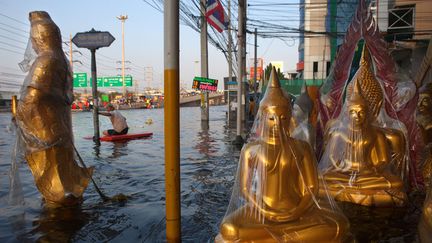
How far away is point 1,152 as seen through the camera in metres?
10.6

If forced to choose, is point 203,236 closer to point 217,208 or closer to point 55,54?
point 217,208

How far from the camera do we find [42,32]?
470 cm

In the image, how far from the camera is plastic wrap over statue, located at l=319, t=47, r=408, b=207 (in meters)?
4.54

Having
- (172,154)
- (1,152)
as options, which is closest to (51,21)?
(172,154)

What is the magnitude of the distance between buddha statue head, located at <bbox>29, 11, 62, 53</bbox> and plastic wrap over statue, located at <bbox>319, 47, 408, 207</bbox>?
369 cm

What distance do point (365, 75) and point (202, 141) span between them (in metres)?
7.98

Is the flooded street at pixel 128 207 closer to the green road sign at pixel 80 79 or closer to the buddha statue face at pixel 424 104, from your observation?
the buddha statue face at pixel 424 104

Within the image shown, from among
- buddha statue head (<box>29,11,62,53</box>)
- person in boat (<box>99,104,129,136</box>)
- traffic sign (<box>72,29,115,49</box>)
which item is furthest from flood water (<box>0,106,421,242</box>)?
person in boat (<box>99,104,129,136</box>)

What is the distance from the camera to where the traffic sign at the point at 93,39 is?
9.97 meters

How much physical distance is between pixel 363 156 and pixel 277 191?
2.05 m

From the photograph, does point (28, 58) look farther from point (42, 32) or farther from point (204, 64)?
point (204, 64)

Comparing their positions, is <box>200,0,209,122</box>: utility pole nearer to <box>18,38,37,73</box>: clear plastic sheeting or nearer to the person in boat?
the person in boat

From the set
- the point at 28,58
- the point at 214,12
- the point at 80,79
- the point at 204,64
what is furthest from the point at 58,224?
the point at 80,79

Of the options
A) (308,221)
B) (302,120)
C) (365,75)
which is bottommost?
(308,221)
